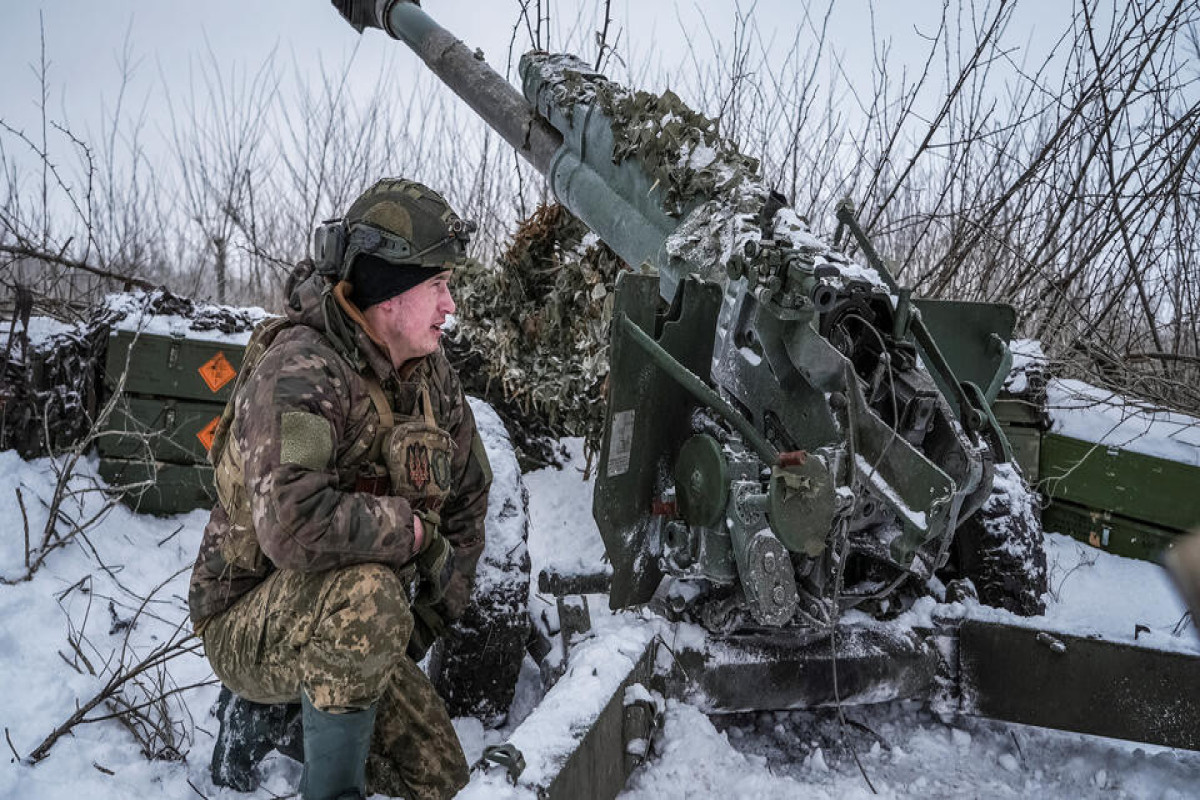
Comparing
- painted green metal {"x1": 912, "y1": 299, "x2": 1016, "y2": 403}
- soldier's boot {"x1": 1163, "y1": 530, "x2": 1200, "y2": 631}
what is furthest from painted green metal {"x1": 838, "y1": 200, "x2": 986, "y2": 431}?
soldier's boot {"x1": 1163, "y1": 530, "x2": 1200, "y2": 631}

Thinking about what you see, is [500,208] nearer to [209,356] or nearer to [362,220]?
[209,356]

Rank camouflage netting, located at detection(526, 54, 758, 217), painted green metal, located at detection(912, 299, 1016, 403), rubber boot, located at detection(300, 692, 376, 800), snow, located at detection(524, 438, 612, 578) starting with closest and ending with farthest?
rubber boot, located at detection(300, 692, 376, 800) < painted green metal, located at detection(912, 299, 1016, 403) < camouflage netting, located at detection(526, 54, 758, 217) < snow, located at detection(524, 438, 612, 578)

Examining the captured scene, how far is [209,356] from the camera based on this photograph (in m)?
4.68

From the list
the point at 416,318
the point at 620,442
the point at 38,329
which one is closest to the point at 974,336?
the point at 620,442

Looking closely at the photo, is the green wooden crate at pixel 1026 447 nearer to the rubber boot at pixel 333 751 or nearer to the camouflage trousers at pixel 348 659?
the camouflage trousers at pixel 348 659

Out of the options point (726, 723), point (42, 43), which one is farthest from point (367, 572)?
point (42, 43)

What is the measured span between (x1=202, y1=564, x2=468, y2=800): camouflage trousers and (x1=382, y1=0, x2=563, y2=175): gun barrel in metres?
2.69

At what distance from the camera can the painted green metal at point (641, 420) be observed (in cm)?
270

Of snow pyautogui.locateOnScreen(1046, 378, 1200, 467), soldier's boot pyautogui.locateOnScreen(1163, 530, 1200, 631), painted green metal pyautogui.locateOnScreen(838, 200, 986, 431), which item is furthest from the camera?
snow pyautogui.locateOnScreen(1046, 378, 1200, 467)

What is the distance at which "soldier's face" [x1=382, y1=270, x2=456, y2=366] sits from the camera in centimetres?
253

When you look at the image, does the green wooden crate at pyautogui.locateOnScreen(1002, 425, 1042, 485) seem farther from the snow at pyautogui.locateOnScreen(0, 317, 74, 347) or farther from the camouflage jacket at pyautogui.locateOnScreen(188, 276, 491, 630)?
the snow at pyautogui.locateOnScreen(0, 317, 74, 347)

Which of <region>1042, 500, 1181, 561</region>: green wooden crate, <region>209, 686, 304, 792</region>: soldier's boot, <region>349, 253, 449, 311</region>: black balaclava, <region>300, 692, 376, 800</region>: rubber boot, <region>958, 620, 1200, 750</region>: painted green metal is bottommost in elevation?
<region>209, 686, 304, 792</region>: soldier's boot

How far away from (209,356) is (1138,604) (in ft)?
15.7

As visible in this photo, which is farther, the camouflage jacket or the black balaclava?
the black balaclava
